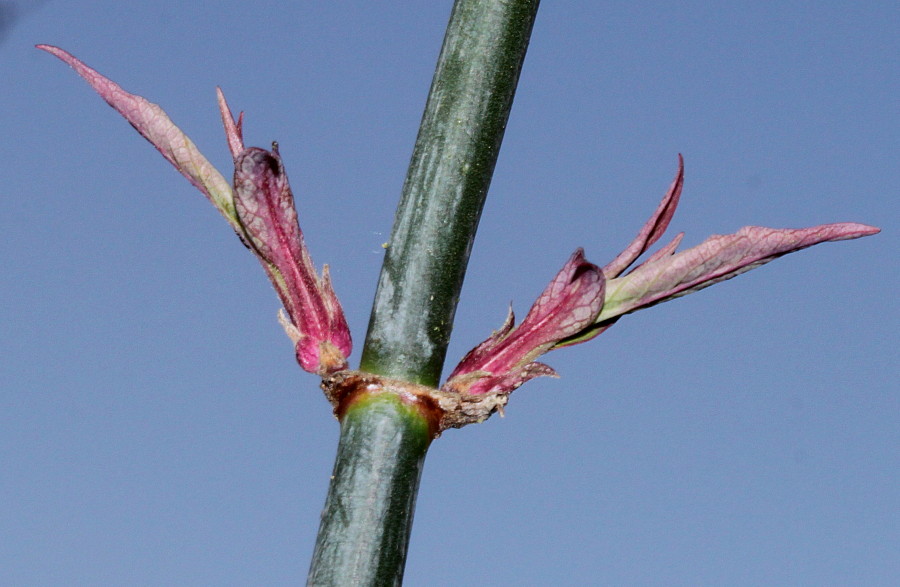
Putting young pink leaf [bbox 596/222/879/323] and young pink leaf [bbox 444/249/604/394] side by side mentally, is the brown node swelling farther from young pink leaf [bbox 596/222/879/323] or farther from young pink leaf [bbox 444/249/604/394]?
young pink leaf [bbox 596/222/879/323]

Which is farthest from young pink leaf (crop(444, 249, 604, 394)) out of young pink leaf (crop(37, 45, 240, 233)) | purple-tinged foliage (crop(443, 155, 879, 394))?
young pink leaf (crop(37, 45, 240, 233))

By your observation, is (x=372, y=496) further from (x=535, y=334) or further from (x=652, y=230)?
(x=652, y=230)

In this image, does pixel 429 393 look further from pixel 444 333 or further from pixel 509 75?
pixel 509 75

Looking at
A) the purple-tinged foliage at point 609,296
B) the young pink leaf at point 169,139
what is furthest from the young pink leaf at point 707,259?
the young pink leaf at point 169,139

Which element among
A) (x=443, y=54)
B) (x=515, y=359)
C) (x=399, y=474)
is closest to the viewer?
(x=399, y=474)

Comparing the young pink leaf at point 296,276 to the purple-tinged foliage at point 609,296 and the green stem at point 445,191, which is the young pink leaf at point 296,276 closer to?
the green stem at point 445,191

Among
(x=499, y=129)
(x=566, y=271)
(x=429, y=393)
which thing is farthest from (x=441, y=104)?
(x=429, y=393)
